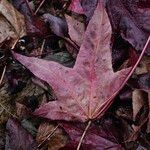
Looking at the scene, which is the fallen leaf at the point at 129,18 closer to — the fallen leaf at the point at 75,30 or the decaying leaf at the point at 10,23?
the fallen leaf at the point at 75,30

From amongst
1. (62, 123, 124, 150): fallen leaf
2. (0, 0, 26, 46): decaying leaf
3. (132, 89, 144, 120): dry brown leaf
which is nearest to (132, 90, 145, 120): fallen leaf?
(132, 89, 144, 120): dry brown leaf

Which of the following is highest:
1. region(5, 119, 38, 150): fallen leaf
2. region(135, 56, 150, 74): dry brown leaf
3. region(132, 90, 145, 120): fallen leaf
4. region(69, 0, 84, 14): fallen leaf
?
region(69, 0, 84, 14): fallen leaf

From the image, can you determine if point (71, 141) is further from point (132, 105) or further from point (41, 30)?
point (41, 30)

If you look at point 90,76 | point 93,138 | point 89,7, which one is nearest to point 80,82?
point 90,76

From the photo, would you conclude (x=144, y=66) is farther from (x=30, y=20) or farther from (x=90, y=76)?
(x=30, y=20)

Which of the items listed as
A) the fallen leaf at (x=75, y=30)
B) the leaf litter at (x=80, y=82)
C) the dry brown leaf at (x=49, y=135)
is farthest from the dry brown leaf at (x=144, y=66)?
the dry brown leaf at (x=49, y=135)

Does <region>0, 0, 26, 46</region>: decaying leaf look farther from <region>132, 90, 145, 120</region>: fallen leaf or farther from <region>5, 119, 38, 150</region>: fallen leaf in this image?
<region>132, 90, 145, 120</region>: fallen leaf
